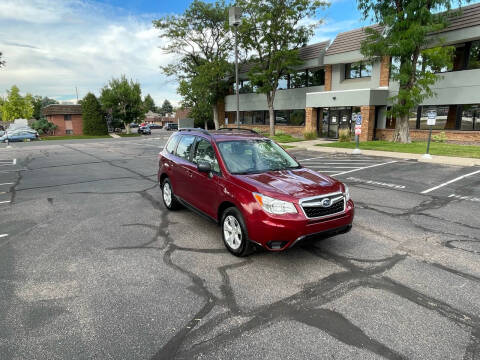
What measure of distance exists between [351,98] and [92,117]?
35663 mm

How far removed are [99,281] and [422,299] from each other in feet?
12.7

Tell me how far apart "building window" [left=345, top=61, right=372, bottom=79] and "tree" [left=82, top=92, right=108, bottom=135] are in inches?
1338

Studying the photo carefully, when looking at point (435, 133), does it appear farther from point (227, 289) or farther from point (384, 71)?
point (227, 289)

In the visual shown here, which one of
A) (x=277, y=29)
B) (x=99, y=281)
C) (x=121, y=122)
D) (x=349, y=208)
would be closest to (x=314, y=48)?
(x=277, y=29)

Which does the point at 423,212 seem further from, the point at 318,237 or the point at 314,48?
the point at 314,48

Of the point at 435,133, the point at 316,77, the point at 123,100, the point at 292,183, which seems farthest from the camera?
the point at 123,100

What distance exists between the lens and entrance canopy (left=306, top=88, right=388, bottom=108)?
20859 millimetres

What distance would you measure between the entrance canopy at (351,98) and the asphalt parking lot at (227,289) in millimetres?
15657

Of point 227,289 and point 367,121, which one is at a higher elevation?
point 367,121

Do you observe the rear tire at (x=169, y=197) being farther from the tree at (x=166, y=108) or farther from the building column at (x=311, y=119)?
the tree at (x=166, y=108)

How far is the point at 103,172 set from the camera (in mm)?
12578

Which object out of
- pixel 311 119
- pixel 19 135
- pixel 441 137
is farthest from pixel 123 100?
pixel 441 137

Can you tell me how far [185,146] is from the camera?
20.2 feet

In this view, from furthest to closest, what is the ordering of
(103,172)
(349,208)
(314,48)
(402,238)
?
1. (314,48)
2. (103,172)
3. (402,238)
4. (349,208)
